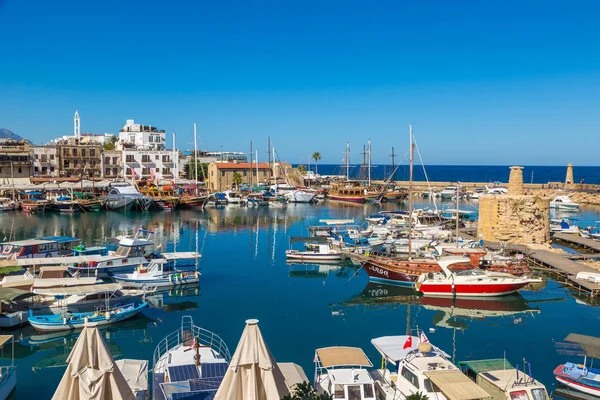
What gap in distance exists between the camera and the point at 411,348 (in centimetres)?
1669

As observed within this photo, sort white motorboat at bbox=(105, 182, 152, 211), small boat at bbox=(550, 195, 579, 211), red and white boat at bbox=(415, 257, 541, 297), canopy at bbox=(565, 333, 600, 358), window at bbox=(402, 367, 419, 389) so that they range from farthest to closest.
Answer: small boat at bbox=(550, 195, 579, 211) → white motorboat at bbox=(105, 182, 152, 211) → red and white boat at bbox=(415, 257, 541, 297) → canopy at bbox=(565, 333, 600, 358) → window at bbox=(402, 367, 419, 389)

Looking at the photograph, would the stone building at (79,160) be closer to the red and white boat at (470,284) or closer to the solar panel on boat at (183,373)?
the red and white boat at (470,284)

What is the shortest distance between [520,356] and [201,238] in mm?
33288

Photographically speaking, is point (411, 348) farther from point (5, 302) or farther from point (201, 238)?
point (201, 238)

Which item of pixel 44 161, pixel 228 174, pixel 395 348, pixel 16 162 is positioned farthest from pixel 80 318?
pixel 228 174

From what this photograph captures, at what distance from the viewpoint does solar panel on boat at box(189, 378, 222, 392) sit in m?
13.2

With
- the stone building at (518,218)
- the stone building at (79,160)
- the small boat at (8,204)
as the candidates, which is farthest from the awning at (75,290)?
Result: the stone building at (79,160)

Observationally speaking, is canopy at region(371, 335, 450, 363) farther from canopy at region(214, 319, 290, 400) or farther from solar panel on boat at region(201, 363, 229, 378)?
canopy at region(214, 319, 290, 400)

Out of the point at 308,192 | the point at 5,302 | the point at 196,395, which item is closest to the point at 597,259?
the point at 196,395

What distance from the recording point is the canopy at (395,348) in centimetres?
1616

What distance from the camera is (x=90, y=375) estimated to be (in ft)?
33.2

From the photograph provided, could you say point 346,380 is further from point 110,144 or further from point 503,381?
point 110,144

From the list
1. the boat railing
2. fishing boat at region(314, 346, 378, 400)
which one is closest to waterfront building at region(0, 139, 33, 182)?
the boat railing

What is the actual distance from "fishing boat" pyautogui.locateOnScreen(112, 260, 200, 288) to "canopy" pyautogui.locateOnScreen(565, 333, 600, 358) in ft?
63.8
